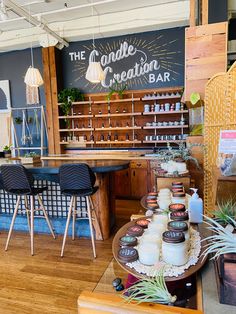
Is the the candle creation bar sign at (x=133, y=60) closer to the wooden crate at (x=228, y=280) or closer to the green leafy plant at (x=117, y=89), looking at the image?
the green leafy plant at (x=117, y=89)

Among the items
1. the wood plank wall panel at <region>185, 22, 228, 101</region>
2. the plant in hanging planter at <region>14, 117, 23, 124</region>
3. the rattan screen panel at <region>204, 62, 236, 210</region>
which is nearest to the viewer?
the rattan screen panel at <region>204, 62, 236, 210</region>

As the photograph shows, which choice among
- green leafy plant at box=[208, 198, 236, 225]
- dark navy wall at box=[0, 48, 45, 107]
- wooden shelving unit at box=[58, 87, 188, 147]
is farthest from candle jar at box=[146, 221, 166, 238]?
dark navy wall at box=[0, 48, 45, 107]

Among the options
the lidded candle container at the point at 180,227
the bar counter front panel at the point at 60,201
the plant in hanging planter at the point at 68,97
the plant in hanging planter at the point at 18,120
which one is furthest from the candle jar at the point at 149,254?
the plant in hanging planter at the point at 18,120

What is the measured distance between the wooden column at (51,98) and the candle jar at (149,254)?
5.24m

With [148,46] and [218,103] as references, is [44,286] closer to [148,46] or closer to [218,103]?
[218,103]

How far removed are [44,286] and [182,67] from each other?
4830 mm

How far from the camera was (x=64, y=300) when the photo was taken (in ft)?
7.27

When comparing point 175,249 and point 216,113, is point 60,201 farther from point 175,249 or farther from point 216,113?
point 175,249

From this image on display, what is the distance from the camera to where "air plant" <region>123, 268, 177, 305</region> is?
0.91 m

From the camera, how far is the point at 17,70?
6418mm

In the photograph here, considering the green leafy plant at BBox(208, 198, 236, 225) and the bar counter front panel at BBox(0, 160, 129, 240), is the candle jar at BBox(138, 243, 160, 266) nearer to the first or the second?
the green leafy plant at BBox(208, 198, 236, 225)

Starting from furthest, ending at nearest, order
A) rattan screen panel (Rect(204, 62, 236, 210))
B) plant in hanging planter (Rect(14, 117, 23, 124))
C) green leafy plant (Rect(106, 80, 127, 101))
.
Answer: plant in hanging planter (Rect(14, 117, 23, 124)), green leafy plant (Rect(106, 80, 127, 101)), rattan screen panel (Rect(204, 62, 236, 210))

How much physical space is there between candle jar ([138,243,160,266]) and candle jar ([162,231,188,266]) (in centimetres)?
3

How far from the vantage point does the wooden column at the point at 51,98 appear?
5.80 meters
